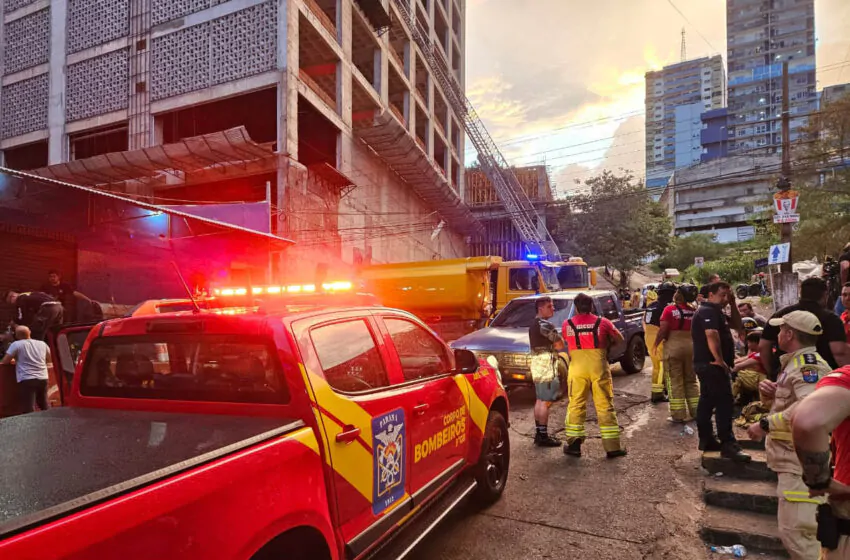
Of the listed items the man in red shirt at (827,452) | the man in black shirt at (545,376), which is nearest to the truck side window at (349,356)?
the man in red shirt at (827,452)

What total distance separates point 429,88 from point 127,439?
33098 millimetres

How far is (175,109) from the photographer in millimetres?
17266

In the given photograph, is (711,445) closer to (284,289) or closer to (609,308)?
(284,289)

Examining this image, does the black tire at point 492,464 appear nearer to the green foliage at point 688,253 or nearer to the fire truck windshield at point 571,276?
the fire truck windshield at point 571,276

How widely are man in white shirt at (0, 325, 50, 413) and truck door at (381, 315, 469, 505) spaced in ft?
17.1

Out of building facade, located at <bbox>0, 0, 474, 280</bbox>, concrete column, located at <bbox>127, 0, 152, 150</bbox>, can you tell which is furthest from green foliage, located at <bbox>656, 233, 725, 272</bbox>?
concrete column, located at <bbox>127, 0, 152, 150</bbox>

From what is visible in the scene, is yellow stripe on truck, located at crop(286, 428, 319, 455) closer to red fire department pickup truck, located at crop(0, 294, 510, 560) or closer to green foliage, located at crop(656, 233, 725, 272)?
red fire department pickup truck, located at crop(0, 294, 510, 560)

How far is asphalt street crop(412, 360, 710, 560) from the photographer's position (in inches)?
132

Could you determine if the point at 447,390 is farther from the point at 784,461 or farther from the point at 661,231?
the point at 661,231

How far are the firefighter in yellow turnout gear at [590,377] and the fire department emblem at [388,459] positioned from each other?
3.07 metres

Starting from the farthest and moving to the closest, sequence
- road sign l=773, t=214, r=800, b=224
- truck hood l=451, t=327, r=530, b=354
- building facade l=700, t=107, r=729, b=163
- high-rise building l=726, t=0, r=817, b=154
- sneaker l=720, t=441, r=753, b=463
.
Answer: high-rise building l=726, t=0, r=817, b=154
building facade l=700, t=107, r=729, b=163
road sign l=773, t=214, r=800, b=224
truck hood l=451, t=327, r=530, b=354
sneaker l=720, t=441, r=753, b=463

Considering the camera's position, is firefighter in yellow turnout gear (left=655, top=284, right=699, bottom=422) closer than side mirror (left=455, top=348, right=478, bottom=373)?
No

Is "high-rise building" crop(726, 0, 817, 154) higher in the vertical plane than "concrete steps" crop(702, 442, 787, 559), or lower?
higher

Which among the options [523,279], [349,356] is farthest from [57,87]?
[349,356]
